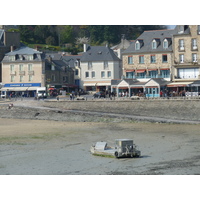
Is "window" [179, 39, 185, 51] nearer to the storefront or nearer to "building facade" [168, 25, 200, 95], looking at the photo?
"building facade" [168, 25, 200, 95]

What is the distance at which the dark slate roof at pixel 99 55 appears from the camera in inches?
3356

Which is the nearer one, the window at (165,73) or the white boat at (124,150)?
the white boat at (124,150)

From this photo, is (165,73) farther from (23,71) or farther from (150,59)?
(23,71)

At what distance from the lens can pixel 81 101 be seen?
61031 mm

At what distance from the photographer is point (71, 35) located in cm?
12631

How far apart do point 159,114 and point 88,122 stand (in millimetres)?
7222

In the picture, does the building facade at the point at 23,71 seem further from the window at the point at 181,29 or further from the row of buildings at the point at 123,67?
the window at the point at 181,29

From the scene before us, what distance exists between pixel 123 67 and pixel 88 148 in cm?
3928

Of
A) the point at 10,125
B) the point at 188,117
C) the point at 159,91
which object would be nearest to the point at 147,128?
the point at 188,117

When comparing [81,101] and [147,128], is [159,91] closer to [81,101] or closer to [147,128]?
[81,101]

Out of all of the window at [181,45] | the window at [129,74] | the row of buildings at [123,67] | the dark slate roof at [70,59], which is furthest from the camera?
the dark slate roof at [70,59]

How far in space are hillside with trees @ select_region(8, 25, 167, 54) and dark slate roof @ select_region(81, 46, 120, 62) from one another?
25.9 metres

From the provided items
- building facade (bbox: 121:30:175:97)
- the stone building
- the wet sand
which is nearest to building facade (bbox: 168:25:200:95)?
building facade (bbox: 121:30:175:97)

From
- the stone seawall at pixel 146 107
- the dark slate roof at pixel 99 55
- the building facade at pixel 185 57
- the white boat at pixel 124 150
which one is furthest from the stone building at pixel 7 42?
the white boat at pixel 124 150
